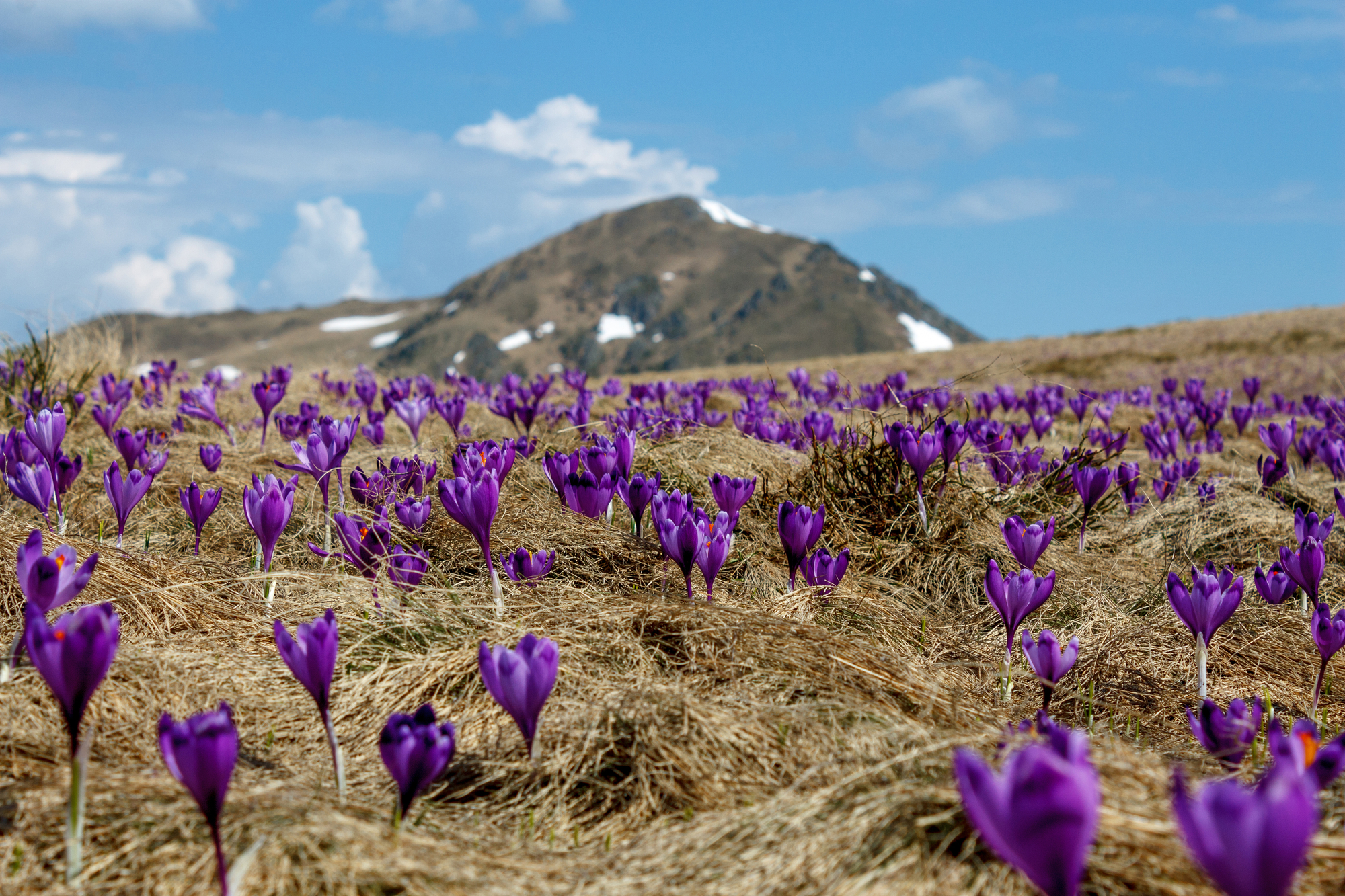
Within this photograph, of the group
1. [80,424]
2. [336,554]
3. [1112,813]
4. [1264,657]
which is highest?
[80,424]

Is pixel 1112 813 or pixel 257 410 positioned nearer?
pixel 1112 813

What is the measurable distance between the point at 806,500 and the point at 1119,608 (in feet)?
4.91

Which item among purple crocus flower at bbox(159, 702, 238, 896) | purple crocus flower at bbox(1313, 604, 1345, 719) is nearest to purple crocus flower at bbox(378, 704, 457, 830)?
purple crocus flower at bbox(159, 702, 238, 896)

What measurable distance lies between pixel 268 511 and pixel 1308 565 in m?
3.65

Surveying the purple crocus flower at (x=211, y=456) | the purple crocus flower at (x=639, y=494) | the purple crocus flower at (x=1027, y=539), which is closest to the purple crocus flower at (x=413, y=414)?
the purple crocus flower at (x=211, y=456)

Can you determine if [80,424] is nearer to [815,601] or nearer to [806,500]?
[806,500]

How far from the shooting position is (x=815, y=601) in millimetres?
3801

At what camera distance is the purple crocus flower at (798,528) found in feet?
11.4

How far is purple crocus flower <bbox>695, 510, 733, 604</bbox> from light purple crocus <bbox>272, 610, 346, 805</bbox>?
136 centimetres

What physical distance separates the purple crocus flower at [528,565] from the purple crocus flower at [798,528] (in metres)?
0.87

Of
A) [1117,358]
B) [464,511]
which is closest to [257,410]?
[464,511]

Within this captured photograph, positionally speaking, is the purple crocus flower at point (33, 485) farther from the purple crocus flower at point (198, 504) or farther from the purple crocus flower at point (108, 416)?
the purple crocus flower at point (108, 416)

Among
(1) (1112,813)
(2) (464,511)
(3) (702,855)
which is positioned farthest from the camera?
(2) (464,511)

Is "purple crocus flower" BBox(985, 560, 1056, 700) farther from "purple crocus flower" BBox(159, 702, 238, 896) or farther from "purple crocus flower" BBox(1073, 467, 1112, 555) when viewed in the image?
"purple crocus flower" BBox(159, 702, 238, 896)
